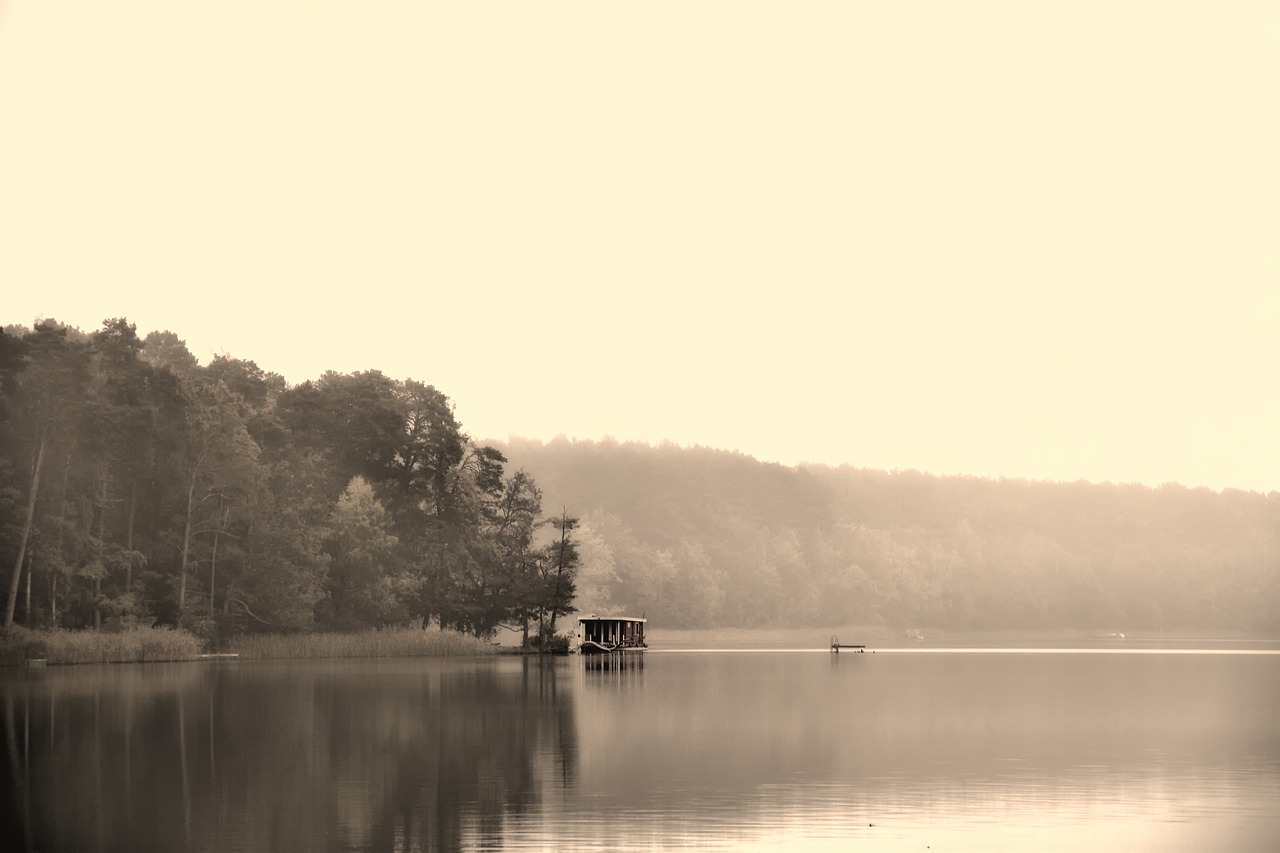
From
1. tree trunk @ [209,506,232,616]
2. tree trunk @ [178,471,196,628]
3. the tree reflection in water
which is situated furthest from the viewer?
tree trunk @ [209,506,232,616]

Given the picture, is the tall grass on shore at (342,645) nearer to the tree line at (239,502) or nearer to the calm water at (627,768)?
the tree line at (239,502)

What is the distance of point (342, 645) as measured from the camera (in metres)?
95.9

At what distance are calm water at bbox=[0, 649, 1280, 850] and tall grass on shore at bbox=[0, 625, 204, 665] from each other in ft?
55.1

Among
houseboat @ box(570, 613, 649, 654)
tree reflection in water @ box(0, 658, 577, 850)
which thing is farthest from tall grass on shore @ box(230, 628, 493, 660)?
tree reflection in water @ box(0, 658, 577, 850)

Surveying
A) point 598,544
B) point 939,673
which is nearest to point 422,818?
point 939,673

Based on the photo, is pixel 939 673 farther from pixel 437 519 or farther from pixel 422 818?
pixel 422 818

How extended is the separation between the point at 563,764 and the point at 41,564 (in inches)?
2261

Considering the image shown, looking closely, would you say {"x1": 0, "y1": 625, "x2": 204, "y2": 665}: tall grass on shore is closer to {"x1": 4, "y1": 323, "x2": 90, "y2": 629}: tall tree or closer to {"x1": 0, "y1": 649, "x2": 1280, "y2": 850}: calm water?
{"x1": 4, "y1": 323, "x2": 90, "y2": 629}: tall tree

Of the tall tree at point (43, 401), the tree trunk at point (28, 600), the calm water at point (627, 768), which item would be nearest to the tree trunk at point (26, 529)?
the tall tree at point (43, 401)

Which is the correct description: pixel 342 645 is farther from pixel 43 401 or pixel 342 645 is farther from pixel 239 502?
pixel 43 401

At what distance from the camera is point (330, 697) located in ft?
171

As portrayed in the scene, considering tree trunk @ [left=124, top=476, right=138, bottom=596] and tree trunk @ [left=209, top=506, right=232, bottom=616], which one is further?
tree trunk @ [left=209, top=506, right=232, bottom=616]

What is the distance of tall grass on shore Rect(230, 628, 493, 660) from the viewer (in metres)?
94.8

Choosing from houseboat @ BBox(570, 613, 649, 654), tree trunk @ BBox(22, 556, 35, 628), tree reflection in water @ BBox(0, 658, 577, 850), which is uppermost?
tree trunk @ BBox(22, 556, 35, 628)
